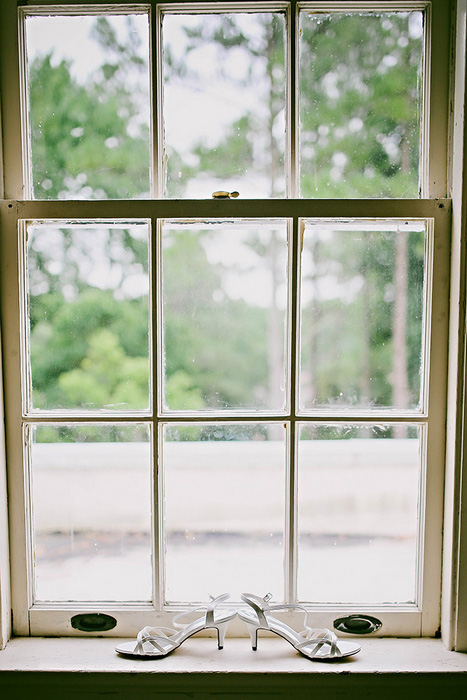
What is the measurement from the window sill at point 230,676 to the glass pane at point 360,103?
3.13ft

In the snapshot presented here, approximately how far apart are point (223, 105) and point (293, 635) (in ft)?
3.67

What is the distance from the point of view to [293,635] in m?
1.08

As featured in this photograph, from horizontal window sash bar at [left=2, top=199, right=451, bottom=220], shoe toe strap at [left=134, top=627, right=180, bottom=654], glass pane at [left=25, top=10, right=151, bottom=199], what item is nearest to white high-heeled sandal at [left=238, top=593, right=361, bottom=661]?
shoe toe strap at [left=134, top=627, right=180, bottom=654]

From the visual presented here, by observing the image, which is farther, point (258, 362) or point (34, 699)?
point (258, 362)

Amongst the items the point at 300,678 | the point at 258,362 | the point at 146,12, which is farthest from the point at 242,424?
the point at 146,12

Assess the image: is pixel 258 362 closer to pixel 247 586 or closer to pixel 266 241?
pixel 266 241

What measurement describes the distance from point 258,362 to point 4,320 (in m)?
0.55

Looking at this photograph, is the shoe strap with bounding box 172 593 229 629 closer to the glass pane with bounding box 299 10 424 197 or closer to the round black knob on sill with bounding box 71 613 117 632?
the round black knob on sill with bounding box 71 613 117 632

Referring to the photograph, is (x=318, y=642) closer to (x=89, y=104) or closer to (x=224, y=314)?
(x=224, y=314)

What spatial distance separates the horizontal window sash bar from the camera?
1.09 meters

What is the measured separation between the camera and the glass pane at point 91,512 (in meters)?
1.15

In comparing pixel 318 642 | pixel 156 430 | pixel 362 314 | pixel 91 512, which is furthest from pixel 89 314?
pixel 318 642

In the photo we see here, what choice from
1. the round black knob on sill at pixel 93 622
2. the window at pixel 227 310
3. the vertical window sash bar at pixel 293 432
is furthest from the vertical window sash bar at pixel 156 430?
the vertical window sash bar at pixel 293 432

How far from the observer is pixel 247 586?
1.17 m
